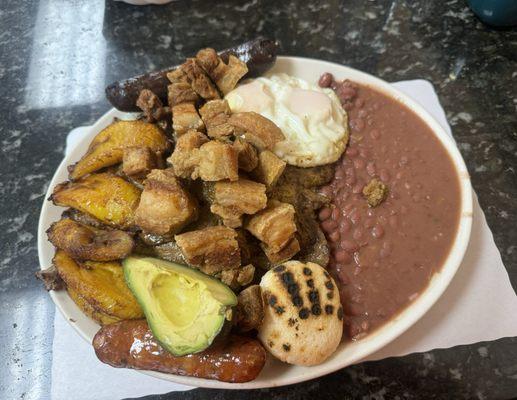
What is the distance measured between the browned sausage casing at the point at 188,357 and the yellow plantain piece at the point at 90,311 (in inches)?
6.4

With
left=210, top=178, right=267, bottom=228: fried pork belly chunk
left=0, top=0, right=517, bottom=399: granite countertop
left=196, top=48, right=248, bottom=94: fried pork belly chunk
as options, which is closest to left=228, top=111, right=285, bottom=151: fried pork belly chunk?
left=210, top=178, right=267, bottom=228: fried pork belly chunk

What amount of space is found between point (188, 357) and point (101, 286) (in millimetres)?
527

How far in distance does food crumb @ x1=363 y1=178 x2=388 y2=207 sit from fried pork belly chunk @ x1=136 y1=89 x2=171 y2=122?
3.92ft

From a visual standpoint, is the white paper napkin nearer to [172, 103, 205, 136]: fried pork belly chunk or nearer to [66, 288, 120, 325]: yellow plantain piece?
[66, 288, 120, 325]: yellow plantain piece

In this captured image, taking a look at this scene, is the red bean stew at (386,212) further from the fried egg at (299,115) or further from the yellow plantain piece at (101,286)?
the yellow plantain piece at (101,286)

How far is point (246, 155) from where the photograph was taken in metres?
2.07

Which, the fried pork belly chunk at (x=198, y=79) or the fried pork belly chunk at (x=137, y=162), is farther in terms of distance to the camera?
the fried pork belly chunk at (x=198, y=79)

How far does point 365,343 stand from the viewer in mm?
1959

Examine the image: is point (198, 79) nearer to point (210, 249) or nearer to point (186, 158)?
point (186, 158)

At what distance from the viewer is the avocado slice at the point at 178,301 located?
164 centimetres

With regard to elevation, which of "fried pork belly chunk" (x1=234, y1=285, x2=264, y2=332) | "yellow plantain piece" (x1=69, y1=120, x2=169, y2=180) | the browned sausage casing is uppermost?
"yellow plantain piece" (x1=69, y1=120, x2=169, y2=180)

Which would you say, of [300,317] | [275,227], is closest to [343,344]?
[300,317]

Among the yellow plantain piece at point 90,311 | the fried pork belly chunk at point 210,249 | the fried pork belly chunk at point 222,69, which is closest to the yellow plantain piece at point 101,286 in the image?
the yellow plantain piece at point 90,311

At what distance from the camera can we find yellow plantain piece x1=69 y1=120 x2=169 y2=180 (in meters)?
2.26
